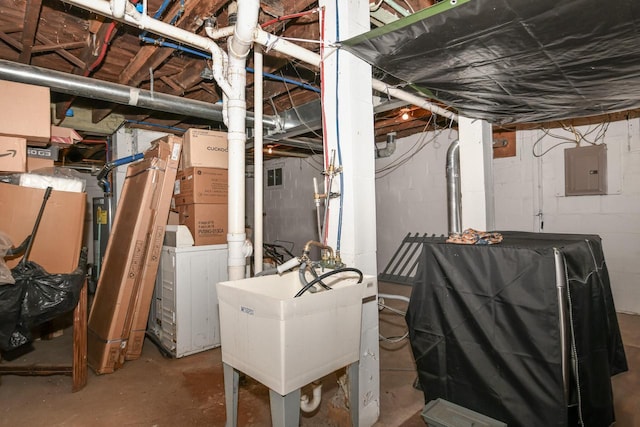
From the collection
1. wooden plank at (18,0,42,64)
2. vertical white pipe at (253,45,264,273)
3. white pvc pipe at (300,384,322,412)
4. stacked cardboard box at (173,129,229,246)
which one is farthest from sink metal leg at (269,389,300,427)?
wooden plank at (18,0,42,64)

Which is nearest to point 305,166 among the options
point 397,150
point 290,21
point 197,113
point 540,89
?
point 397,150

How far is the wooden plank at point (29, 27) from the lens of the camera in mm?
2035

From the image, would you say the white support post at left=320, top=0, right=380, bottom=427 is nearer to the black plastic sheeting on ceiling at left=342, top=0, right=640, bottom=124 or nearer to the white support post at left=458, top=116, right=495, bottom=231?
the black plastic sheeting on ceiling at left=342, top=0, right=640, bottom=124

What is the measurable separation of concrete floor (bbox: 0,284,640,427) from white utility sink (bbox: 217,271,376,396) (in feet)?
2.26

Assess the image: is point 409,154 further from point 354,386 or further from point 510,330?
point 354,386

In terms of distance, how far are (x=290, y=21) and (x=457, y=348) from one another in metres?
2.31

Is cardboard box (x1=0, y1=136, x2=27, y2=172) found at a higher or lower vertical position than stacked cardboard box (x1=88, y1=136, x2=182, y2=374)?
higher

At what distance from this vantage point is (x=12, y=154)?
2.28 m

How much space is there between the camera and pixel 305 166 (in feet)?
20.9

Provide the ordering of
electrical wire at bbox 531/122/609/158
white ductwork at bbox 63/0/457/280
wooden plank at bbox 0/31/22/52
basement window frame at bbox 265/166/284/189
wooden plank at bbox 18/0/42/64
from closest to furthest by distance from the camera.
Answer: white ductwork at bbox 63/0/457/280 → wooden plank at bbox 18/0/42/64 → wooden plank at bbox 0/31/22/52 → electrical wire at bbox 531/122/609/158 → basement window frame at bbox 265/166/284/189

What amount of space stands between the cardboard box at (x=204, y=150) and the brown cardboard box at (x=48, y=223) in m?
0.89

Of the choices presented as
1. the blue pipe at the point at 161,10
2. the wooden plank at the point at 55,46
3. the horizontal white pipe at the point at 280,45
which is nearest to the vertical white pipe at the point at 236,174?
the horizontal white pipe at the point at 280,45

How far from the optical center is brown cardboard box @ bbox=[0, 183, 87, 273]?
218 centimetres

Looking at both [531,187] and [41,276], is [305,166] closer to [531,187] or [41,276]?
[531,187]
